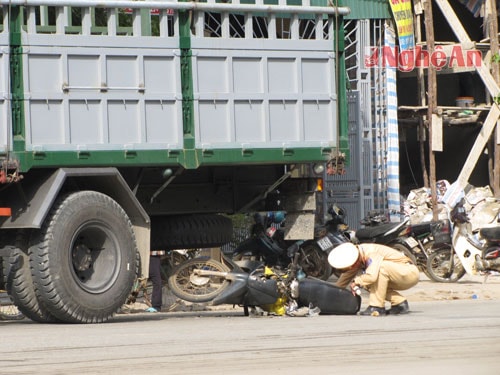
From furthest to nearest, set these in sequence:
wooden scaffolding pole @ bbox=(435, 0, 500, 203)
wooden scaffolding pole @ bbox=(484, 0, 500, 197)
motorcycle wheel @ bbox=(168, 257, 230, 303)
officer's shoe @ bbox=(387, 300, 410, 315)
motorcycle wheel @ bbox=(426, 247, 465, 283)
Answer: wooden scaffolding pole @ bbox=(435, 0, 500, 203), wooden scaffolding pole @ bbox=(484, 0, 500, 197), motorcycle wheel @ bbox=(426, 247, 465, 283), motorcycle wheel @ bbox=(168, 257, 230, 303), officer's shoe @ bbox=(387, 300, 410, 315)

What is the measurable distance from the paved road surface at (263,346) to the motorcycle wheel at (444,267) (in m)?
5.55

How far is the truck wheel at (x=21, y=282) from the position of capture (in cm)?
1212

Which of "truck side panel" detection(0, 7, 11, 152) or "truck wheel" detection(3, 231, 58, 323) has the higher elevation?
"truck side panel" detection(0, 7, 11, 152)

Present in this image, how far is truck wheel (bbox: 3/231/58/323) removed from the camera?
12.1 meters

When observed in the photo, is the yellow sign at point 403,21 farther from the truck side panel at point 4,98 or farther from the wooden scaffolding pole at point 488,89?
the truck side panel at point 4,98

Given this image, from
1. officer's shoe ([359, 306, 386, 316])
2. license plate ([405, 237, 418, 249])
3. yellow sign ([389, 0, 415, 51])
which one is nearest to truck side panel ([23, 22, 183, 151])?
officer's shoe ([359, 306, 386, 316])

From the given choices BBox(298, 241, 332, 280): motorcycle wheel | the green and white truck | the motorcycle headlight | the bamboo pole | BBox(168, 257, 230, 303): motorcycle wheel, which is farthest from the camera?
the bamboo pole

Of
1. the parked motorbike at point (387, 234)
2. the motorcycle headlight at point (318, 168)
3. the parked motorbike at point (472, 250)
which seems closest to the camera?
the motorcycle headlight at point (318, 168)

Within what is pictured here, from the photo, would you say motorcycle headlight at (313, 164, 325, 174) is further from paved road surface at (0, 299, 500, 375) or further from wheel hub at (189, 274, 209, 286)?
paved road surface at (0, 299, 500, 375)

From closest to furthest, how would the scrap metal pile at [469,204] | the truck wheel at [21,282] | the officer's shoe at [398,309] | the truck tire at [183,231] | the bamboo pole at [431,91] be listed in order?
1. the truck wheel at [21,282]
2. the officer's shoe at [398,309]
3. the truck tire at [183,231]
4. the bamboo pole at [431,91]
5. the scrap metal pile at [469,204]

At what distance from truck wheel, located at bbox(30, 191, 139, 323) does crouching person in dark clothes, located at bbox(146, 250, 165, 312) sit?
1897 millimetres

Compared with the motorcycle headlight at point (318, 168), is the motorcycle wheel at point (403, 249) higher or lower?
lower

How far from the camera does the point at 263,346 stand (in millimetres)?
9844

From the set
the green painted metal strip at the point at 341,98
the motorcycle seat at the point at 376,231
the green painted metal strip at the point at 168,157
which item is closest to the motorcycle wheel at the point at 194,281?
the green painted metal strip at the point at 168,157
